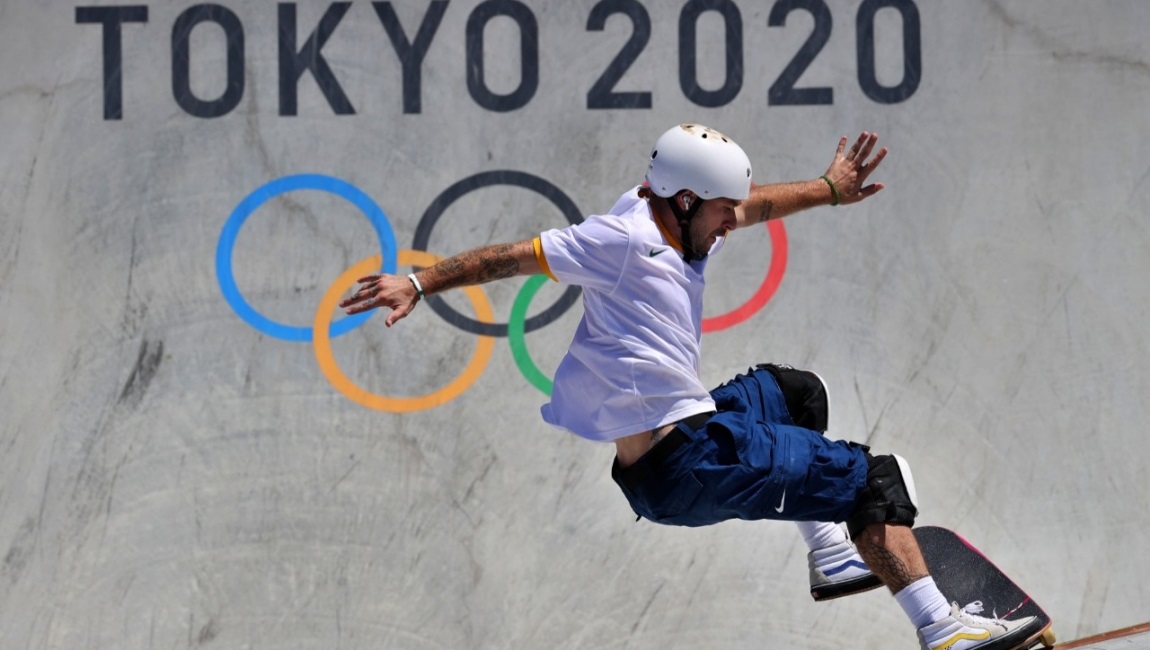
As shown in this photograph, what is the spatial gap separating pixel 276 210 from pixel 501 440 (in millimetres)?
1679

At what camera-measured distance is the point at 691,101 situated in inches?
259

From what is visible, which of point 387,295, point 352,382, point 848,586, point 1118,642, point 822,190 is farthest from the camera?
point 352,382

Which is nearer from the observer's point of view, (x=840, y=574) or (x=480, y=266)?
(x=480, y=266)

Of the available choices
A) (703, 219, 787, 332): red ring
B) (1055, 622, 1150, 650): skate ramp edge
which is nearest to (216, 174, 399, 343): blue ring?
(703, 219, 787, 332): red ring

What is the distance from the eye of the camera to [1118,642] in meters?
4.67

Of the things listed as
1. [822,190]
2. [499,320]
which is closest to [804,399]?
[822,190]

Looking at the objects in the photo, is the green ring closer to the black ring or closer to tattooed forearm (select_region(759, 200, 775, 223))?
the black ring

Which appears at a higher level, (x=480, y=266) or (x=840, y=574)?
(x=480, y=266)

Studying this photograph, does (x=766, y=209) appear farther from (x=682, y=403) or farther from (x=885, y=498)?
(x=885, y=498)

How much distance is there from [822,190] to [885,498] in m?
1.25

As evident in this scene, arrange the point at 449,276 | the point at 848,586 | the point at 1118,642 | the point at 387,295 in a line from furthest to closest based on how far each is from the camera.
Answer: the point at 848,586 → the point at 1118,642 → the point at 449,276 → the point at 387,295

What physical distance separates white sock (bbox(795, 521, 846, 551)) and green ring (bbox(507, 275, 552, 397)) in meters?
1.97

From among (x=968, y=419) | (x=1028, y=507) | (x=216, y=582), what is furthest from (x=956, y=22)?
(x=216, y=582)

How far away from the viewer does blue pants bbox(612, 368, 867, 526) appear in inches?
171
